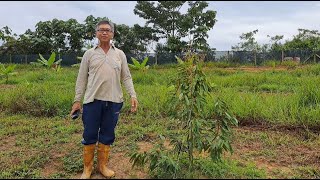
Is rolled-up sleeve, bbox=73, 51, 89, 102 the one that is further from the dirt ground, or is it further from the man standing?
the dirt ground

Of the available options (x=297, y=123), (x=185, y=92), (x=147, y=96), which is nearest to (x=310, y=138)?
(x=297, y=123)

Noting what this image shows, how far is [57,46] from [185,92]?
23.2m

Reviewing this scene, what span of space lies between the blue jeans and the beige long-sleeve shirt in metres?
0.06

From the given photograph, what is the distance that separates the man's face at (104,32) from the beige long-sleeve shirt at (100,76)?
11 cm

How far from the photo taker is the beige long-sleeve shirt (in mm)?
3428

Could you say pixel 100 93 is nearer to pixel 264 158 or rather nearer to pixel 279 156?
pixel 264 158

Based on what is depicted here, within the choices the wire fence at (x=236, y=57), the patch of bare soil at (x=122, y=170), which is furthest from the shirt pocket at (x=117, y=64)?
the wire fence at (x=236, y=57)

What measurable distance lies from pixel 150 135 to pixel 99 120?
1.75 meters

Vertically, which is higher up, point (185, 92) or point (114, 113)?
point (185, 92)

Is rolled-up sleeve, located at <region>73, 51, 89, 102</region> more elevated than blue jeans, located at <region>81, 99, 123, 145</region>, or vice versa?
rolled-up sleeve, located at <region>73, 51, 89, 102</region>

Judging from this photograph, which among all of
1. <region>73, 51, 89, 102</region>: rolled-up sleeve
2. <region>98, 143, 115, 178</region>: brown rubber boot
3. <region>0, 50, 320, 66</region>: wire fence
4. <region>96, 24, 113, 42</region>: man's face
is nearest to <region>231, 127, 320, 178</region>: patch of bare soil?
<region>98, 143, 115, 178</region>: brown rubber boot

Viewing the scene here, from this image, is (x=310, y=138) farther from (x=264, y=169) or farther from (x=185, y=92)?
(x=185, y=92)

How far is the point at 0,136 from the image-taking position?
5.29 meters

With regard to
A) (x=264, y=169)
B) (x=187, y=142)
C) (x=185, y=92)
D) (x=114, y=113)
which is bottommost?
(x=264, y=169)
